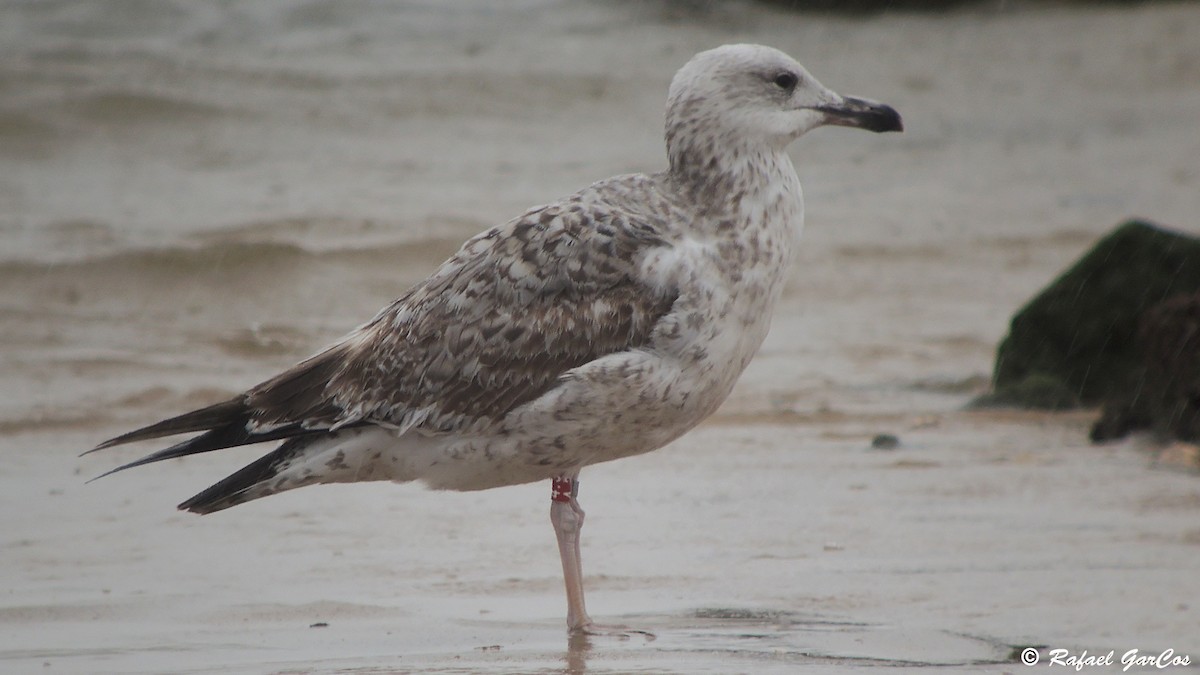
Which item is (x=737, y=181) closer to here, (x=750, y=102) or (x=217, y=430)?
(x=750, y=102)

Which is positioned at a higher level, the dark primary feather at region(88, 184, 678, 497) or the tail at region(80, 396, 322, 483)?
the dark primary feather at region(88, 184, 678, 497)

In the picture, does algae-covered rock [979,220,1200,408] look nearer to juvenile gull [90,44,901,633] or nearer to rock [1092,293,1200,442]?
rock [1092,293,1200,442]

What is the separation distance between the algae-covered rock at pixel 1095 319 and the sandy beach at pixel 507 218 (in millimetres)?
317

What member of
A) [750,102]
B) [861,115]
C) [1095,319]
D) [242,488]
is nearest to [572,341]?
[750,102]

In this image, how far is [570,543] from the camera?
16.3 feet

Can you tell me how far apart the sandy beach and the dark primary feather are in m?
0.64

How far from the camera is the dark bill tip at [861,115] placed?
16.9ft

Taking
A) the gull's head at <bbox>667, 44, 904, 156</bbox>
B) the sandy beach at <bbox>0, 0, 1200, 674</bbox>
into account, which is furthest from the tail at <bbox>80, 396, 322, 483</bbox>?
the gull's head at <bbox>667, 44, 904, 156</bbox>

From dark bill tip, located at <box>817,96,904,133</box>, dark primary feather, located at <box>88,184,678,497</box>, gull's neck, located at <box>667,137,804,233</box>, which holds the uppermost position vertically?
dark bill tip, located at <box>817,96,904,133</box>

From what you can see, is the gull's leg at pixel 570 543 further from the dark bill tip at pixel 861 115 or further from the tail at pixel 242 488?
the dark bill tip at pixel 861 115

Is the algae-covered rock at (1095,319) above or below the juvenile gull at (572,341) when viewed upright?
below

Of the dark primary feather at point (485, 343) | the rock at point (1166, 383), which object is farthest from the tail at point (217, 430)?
the rock at point (1166, 383)

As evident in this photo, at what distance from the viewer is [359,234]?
12.9 meters

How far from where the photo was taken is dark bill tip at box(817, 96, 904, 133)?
16.9ft
